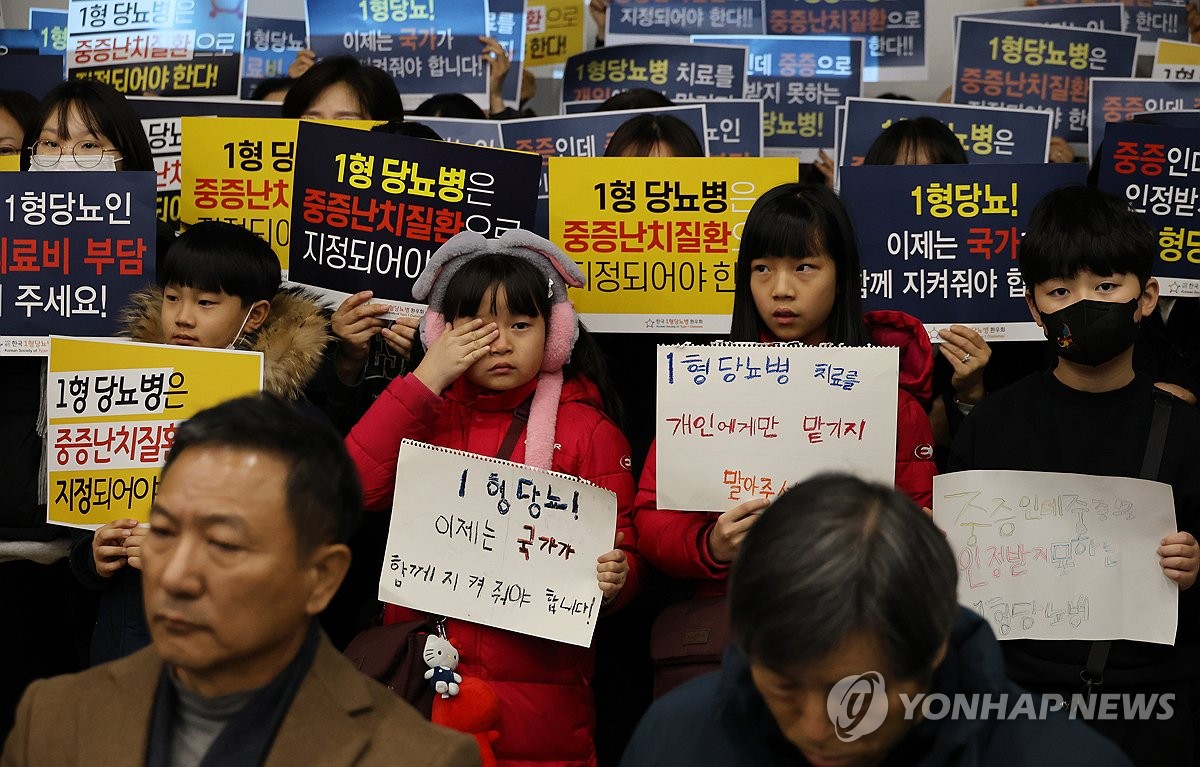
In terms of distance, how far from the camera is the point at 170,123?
5.97 metres

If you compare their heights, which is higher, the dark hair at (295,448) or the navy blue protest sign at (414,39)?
the navy blue protest sign at (414,39)

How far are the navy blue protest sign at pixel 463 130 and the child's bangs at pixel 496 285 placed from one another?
205cm

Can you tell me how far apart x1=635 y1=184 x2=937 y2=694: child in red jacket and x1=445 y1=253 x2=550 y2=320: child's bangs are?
59 cm

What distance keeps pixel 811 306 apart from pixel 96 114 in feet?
9.13

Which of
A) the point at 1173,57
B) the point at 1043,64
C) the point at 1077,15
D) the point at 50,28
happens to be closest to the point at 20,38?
the point at 50,28

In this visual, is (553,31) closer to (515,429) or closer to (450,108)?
(450,108)

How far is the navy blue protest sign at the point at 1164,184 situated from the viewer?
A: 196 inches

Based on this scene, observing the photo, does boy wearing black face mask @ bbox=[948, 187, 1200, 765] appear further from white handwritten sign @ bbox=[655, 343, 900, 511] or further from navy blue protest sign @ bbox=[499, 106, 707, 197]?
navy blue protest sign @ bbox=[499, 106, 707, 197]

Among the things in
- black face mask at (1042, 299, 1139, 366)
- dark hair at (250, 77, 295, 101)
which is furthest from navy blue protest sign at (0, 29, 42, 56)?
black face mask at (1042, 299, 1139, 366)

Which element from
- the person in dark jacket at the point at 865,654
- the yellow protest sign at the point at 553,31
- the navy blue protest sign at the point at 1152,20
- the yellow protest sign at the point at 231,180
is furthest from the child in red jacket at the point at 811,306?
the navy blue protest sign at the point at 1152,20

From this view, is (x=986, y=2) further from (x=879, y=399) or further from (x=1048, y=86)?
(x=879, y=399)

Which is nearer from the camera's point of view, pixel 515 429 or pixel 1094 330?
pixel 1094 330

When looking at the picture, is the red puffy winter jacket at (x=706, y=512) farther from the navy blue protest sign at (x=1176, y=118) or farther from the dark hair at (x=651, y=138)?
the navy blue protest sign at (x=1176, y=118)

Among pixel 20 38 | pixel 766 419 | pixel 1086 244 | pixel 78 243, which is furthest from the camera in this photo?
pixel 20 38
